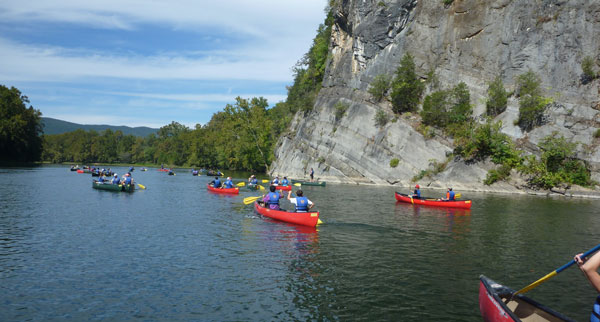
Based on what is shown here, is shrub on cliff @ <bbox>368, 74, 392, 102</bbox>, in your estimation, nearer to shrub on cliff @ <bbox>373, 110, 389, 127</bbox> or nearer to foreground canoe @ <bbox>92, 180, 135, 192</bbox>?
shrub on cliff @ <bbox>373, 110, 389, 127</bbox>

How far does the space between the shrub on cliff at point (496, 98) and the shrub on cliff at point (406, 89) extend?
9761 mm

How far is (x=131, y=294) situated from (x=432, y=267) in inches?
401

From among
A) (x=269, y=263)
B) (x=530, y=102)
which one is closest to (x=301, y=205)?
(x=269, y=263)

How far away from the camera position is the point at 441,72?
62.3 m

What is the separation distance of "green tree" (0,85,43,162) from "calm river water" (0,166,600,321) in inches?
3206

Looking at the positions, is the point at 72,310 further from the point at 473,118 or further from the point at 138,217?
the point at 473,118

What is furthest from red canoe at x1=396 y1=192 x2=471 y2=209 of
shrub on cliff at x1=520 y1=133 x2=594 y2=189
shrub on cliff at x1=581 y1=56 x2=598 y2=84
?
shrub on cliff at x1=581 y1=56 x2=598 y2=84

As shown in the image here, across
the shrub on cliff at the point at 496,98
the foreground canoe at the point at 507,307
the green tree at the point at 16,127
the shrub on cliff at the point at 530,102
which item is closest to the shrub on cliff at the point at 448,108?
the shrub on cliff at the point at 496,98

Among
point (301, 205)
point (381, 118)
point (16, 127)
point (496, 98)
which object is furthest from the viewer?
point (16, 127)

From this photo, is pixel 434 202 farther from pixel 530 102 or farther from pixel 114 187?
pixel 114 187

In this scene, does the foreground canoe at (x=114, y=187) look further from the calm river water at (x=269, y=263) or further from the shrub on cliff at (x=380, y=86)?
the shrub on cliff at (x=380, y=86)

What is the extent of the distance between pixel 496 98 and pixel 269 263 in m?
49.7

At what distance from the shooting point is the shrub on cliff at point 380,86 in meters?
63.8

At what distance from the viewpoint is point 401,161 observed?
56.8 meters
